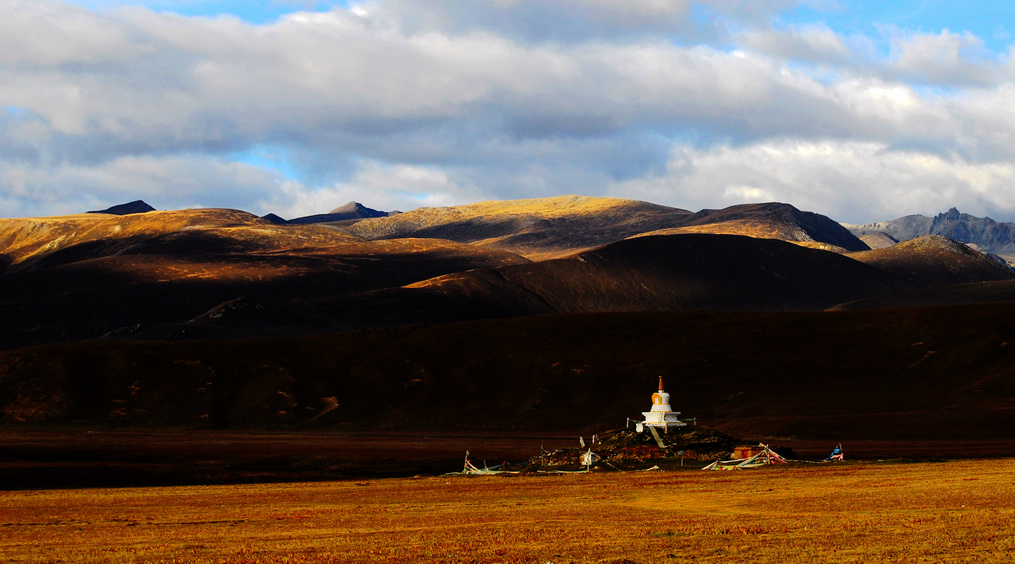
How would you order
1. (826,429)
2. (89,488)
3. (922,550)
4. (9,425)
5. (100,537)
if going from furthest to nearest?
(9,425)
(826,429)
(89,488)
(100,537)
(922,550)

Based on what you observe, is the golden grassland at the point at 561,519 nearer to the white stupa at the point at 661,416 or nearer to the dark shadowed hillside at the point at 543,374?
the white stupa at the point at 661,416

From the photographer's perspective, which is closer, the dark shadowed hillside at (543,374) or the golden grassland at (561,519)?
the golden grassland at (561,519)

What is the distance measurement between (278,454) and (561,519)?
121 ft

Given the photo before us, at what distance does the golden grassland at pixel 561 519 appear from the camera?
19.7m

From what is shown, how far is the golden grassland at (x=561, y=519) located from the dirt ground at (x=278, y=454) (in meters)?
7.57

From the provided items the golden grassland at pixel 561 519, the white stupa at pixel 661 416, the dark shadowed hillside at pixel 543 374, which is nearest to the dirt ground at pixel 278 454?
the white stupa at pixel 661 416

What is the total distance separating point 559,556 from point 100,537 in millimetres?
11755

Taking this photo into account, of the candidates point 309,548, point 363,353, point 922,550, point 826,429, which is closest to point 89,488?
point 309,548

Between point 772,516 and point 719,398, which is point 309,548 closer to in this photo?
point 772,516

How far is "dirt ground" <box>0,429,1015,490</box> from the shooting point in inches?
1907

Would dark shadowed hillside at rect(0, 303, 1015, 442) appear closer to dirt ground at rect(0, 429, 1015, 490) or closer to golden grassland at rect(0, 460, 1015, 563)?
dirt ground at rect(0, 429, 1015, 490)

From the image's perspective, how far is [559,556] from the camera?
63.2 feet

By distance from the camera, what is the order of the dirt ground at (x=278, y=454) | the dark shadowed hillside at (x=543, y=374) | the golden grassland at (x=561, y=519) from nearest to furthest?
the golden grassland at (x=561, y=519), the dirt ground at (x=278, y=454), the dark shadowed hillside at (x=543, y=374)

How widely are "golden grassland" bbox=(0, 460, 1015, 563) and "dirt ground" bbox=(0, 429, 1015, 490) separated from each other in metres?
7.57
